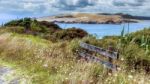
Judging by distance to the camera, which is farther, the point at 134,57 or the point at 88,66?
the point at 134,57

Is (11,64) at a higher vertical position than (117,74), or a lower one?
lower

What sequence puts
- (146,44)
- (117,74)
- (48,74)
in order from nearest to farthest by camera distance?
(117,74)
(48,74)
(146,44)

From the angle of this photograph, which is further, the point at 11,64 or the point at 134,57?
the point at 11,64

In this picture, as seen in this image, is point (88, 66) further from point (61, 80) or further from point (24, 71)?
point (24, 71)

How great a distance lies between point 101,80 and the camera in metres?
12.6

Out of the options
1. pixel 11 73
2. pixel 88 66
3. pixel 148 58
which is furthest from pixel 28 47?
pixel 88 66

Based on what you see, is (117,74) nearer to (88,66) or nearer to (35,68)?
(88,66)

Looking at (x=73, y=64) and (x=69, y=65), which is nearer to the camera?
(x=69, y=65)

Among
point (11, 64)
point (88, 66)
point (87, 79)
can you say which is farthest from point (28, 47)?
point (87, 79)

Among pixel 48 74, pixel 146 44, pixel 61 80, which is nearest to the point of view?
pixel 61 80

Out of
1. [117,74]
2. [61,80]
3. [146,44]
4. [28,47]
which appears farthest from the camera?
[28,47]

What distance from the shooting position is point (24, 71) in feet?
55.2

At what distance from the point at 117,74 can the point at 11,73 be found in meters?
5.87

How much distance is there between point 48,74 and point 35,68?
5.52 feet
